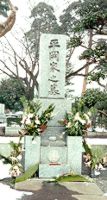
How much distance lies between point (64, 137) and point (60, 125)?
0.37 m

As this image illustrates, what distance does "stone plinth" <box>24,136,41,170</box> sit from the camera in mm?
8375

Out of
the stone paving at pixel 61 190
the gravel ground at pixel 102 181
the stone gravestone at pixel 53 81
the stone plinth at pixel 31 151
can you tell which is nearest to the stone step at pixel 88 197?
the stone paving at pixel 61 190

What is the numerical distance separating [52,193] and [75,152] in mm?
1859

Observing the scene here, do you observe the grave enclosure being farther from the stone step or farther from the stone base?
the stone step

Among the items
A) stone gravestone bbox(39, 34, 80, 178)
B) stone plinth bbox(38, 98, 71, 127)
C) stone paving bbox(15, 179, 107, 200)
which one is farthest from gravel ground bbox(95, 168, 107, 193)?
stone plinth bbox(38, 98, 71, 127)

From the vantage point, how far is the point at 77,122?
8586 millimetres

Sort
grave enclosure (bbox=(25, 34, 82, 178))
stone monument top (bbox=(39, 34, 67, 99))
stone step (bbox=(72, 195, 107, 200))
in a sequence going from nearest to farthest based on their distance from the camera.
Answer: stone step (bbox=(72, 195, 107, 200)), grave enclosure (bbox=(25, 34, 82, 178)), stone monument top (bbox=(39, 34, 67, 99))

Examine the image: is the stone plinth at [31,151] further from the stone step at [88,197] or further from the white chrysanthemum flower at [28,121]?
the stone step at [88,197]

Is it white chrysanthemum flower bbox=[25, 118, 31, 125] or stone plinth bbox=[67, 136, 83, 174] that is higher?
white chrysanthemum flower bbox=[25, 118, 31, 125]

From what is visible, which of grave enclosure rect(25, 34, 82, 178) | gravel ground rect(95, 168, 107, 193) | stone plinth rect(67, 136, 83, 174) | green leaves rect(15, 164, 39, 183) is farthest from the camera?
grave enclosure rect(25, 34, 82, 178)

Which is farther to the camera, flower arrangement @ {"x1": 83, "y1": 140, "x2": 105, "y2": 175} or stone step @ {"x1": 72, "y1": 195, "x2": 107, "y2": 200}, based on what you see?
flower arrangement @ {"x1": 83, "y1": 140, "x2": 105, "y2": 175}

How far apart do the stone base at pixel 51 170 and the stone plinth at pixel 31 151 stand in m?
0.26

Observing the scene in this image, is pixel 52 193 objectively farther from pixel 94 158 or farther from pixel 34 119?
pixel 34 119

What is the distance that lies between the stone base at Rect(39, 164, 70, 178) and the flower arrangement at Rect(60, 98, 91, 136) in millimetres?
848
